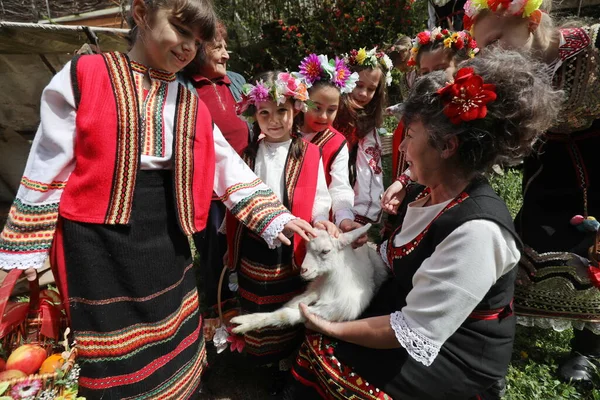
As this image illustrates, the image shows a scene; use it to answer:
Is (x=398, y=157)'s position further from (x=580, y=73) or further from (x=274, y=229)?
(x=274, y=229)

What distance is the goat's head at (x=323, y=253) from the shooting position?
1853mm

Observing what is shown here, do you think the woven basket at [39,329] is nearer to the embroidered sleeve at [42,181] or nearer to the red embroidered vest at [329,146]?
the embroidered sleeve at [42,181]

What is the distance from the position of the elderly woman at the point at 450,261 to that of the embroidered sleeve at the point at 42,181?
1.22 meters

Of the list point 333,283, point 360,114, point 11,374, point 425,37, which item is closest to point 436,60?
point 425,37

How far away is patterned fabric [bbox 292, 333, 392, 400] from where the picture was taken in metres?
1.58

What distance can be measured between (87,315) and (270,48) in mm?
8886

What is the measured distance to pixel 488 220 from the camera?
137cm

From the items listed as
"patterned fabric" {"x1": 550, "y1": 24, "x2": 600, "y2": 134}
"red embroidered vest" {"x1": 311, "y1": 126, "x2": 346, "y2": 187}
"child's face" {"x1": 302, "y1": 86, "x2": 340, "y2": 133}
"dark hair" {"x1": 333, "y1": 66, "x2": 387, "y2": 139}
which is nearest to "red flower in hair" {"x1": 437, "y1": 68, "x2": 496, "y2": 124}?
"patterned fabric" {"x1": 550, "y1": 24, "x2": 600, "y2": 134}

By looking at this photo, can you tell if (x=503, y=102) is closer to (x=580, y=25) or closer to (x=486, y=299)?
(x=486, y=299)

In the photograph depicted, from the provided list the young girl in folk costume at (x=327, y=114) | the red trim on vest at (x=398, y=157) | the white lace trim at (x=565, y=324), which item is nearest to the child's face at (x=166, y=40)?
the young girl in folk costume at (x=327, y=114)

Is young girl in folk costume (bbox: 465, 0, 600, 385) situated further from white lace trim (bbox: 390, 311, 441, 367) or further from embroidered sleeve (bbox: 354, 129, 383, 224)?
white lace trim (bbox: 390, 311, 441, 367)

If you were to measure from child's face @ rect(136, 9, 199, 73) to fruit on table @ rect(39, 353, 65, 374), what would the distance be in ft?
4.37

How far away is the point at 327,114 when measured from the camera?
8.59 ft

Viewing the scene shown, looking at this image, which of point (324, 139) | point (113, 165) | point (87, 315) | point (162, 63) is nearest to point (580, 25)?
point (324, 139)
